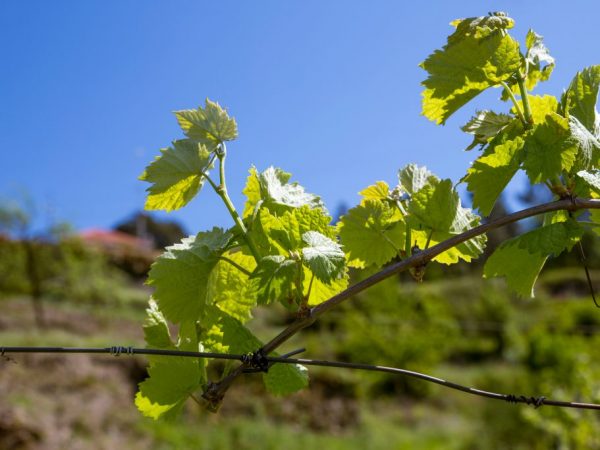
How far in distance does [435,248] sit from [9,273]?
507 inches

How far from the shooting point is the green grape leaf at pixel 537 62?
559mm

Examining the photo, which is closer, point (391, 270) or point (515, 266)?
point (391, 270)

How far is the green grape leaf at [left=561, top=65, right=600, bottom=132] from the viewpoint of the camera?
0.54 m

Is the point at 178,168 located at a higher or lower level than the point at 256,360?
higher

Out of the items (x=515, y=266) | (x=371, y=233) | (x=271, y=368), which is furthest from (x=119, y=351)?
(x=515, y=266)

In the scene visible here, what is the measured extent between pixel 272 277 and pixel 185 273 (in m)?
0.09

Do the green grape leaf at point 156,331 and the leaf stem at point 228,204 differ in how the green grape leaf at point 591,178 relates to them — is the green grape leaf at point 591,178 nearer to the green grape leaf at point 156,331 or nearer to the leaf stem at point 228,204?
the leaf stem at point 228,204

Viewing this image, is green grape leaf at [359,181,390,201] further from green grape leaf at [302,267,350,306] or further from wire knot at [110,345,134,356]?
wire knot at [110,345,134,356]

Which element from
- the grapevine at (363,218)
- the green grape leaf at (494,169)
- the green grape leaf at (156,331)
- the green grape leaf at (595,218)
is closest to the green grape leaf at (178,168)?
the grapevine at (363,218)

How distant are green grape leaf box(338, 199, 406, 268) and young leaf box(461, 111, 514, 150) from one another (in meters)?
0.10

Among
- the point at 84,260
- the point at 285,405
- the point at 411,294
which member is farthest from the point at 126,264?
the point at 285,405

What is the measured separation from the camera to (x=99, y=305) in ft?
42.4

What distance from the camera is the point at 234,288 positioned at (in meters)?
0.56

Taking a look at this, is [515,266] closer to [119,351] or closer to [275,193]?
[275,193]
